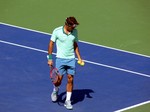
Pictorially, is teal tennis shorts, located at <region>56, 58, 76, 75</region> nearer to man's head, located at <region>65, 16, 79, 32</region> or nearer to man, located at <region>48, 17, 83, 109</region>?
man, located at <region>48, 17, 83, 109</region>

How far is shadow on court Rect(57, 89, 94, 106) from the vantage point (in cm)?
1463

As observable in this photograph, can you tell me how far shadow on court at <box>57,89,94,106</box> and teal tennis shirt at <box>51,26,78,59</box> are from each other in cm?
140

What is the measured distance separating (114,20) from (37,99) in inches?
259

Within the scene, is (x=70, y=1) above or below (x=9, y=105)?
above

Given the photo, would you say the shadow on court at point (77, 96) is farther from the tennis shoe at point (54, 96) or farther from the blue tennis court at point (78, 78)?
the tennis shoe at point (54, 96)

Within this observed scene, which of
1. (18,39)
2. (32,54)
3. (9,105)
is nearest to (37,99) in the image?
(9,105)

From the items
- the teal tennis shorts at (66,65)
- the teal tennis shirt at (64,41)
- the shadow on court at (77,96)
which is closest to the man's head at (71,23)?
the teal tennis shirt at (64,41)

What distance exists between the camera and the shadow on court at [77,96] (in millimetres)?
14630

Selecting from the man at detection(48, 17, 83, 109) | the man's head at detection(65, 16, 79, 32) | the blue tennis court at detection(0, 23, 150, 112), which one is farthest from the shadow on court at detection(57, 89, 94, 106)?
the man's head at detection(65, 16, 79, 32)

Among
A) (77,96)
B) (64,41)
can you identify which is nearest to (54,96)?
(77,96)

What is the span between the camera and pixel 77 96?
49.0 feet

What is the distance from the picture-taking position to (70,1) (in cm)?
2145

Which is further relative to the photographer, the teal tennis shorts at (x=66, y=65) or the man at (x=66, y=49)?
the teal tennis shorts at (x=66, y=65)

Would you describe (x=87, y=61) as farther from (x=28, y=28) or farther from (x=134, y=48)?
Result: (x=28, y=28)
